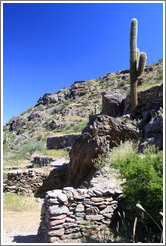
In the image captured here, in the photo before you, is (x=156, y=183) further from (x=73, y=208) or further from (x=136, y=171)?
(x=73, y=208)

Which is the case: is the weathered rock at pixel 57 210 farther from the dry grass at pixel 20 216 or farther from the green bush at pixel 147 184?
the dry grass at pixel 20 216

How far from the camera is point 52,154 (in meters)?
16.2

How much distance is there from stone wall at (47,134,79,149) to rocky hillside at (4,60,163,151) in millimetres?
11722

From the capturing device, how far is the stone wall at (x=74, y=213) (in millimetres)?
3939

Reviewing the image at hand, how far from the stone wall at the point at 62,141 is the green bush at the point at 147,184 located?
1271 centimetres

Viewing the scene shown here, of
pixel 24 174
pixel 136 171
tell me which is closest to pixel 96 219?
pixel 136 171

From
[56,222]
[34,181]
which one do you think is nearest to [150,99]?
[34,181]

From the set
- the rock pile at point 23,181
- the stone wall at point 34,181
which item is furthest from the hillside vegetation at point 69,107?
the rock pile at point 23,181

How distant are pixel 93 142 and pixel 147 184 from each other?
4.48m

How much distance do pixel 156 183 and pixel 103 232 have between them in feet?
7.24

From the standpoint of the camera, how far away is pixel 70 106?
44219mm

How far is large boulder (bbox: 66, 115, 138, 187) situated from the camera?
768cm

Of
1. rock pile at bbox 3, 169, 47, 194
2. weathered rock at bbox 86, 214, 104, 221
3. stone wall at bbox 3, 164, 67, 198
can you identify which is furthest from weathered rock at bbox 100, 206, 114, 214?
rock pile at bbox 3, 169, 47, 194

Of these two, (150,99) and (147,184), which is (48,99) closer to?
(150,99)
